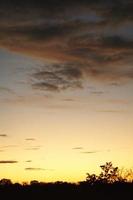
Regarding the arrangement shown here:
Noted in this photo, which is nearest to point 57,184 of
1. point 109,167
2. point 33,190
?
point 33,190

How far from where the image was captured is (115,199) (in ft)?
112

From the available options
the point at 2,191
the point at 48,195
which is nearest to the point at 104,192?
the point at 48,195

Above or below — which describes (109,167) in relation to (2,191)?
above

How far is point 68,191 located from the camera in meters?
36.8

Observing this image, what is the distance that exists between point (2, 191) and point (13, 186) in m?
2.14

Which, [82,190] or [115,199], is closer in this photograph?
[115,199]

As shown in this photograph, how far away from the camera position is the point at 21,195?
36469 mm

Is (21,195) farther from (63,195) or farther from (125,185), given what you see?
(125,185)

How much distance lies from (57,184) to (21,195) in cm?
350

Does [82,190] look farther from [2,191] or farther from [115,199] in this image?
[2,191]

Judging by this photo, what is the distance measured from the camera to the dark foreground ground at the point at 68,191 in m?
35.2

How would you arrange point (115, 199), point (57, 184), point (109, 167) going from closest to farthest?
1. point (115, 199)
2. point (57, 184)
3. point (109, 167)

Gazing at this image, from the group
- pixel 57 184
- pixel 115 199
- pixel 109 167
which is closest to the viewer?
pixel 115 199

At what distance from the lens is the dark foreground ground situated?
3516 centimetres
